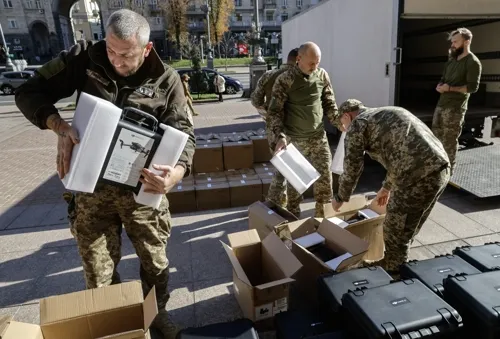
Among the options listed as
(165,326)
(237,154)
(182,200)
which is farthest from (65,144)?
(237,154)

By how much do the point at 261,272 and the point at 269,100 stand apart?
2203 mm

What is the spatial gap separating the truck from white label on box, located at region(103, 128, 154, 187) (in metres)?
3.72

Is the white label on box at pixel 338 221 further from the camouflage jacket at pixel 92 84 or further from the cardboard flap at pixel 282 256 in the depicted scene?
the camouflage jacket at pixel 92 84

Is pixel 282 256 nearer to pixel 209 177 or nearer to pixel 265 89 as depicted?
pixel 209 177

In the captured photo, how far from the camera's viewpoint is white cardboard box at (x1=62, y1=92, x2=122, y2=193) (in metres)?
1.53

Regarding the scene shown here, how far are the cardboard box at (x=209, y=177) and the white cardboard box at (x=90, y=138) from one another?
2.90 m

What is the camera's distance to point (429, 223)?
3.74 m

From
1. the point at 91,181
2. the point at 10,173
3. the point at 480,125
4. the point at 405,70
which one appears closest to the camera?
the point at 91,181

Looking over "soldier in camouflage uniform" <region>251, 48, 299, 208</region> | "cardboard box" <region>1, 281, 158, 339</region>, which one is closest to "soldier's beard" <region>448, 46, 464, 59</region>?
"soldier in camouflage uniform" <region>251, 48, 299, 208</region>

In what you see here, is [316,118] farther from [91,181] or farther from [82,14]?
[82,14]

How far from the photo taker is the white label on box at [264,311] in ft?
7.41

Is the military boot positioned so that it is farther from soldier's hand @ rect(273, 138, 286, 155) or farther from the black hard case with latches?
soldier's hand @ rect(273, 138, 286, 155)

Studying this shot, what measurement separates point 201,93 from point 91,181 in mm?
15965

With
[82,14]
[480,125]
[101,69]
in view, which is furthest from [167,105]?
[82,14]
